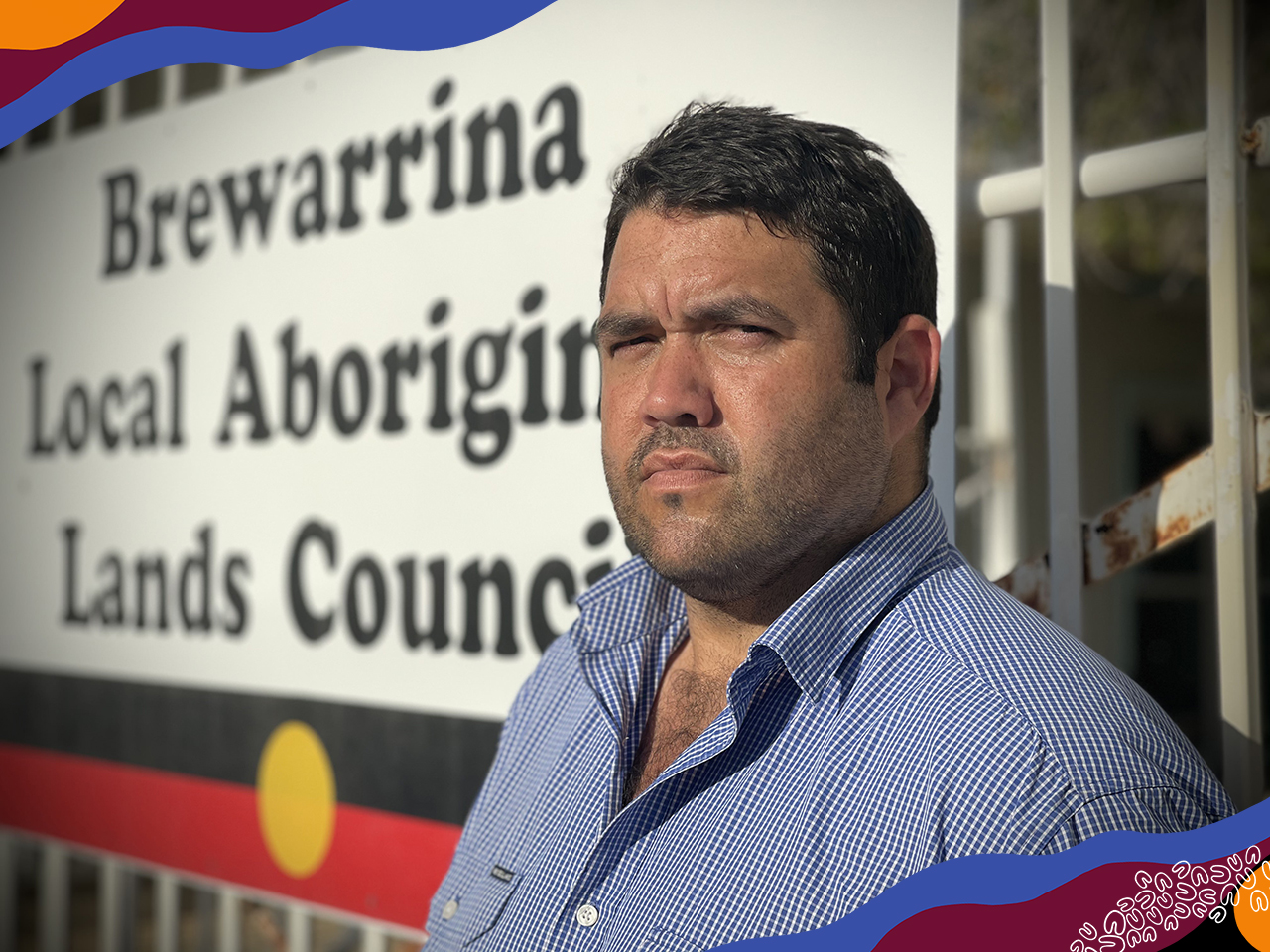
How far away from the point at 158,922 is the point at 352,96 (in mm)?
1969

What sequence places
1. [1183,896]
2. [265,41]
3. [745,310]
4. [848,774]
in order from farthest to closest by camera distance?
[265,41]
[745,310]
[848,774]
[1183,896]

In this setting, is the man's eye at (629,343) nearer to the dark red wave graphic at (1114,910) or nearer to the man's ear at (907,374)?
the man's ear at (907,374)

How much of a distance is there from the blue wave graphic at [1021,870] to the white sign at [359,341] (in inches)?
24.6

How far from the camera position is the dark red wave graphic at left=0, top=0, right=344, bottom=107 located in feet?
4.72

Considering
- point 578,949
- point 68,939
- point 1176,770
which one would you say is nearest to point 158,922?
point 68,939

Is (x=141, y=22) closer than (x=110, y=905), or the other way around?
(x=141, y=22)

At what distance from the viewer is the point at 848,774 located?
1.09 meters

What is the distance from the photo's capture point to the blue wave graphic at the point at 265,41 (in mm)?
1474

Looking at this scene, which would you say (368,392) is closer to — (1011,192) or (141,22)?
(141,22)

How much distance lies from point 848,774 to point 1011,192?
858 millimetres

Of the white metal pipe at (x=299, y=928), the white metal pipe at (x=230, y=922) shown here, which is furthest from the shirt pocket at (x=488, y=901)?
the white metal pipe at (x=230, y=922)

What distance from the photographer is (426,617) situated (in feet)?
6.86

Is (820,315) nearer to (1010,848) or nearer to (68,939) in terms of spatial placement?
(1010,848)

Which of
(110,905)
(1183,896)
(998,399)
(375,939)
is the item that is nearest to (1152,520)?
(1183,896)
